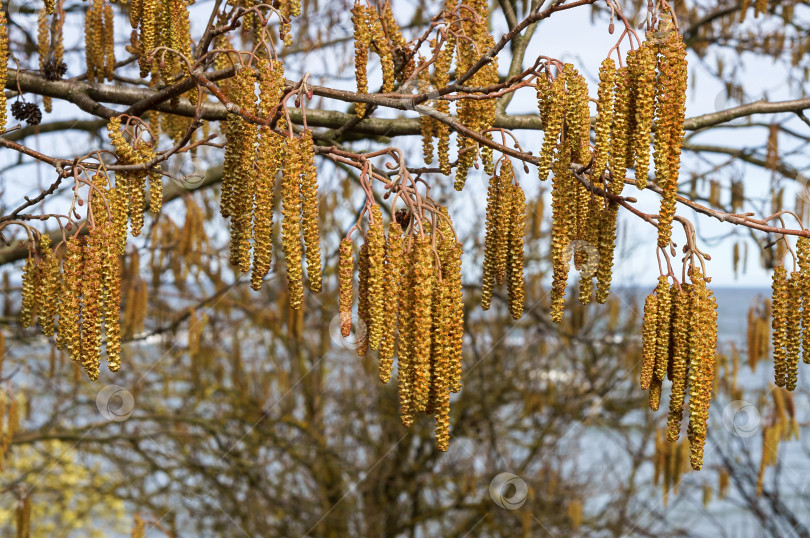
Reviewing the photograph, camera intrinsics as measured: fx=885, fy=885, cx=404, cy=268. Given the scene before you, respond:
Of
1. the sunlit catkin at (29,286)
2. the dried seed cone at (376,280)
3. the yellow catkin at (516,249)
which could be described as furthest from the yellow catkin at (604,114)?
the sunlit catkin at (29,286)

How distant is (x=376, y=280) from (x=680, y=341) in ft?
2.37

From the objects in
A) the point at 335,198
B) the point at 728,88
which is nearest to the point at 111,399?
the point at 335,198

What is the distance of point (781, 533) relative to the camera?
7.79 meters

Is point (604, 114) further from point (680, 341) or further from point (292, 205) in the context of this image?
point (292, 205)

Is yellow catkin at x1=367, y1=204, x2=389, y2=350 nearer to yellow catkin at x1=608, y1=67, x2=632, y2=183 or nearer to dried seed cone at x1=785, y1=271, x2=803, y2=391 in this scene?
yellow catkin at x1=608, y1=67, x2=632, y2=183

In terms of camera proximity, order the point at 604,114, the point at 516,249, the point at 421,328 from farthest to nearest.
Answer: the point at 516,249
the point at 604,114
the point at 421,328

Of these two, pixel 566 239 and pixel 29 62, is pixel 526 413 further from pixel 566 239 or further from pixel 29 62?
pixel 566 239

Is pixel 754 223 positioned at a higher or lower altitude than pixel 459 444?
higher

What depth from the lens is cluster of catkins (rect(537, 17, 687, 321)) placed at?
1.84m

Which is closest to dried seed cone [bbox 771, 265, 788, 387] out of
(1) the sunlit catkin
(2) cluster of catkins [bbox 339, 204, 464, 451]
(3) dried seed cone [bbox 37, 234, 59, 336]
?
(2) cluster of catkins [bbox 339, 204, 464, 451]

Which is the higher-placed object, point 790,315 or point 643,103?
point 643,103

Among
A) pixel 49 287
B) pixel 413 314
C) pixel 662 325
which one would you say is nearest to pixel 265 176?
pixel 413 314

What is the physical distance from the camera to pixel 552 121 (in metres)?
1.96

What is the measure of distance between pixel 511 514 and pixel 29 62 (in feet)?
17.3
